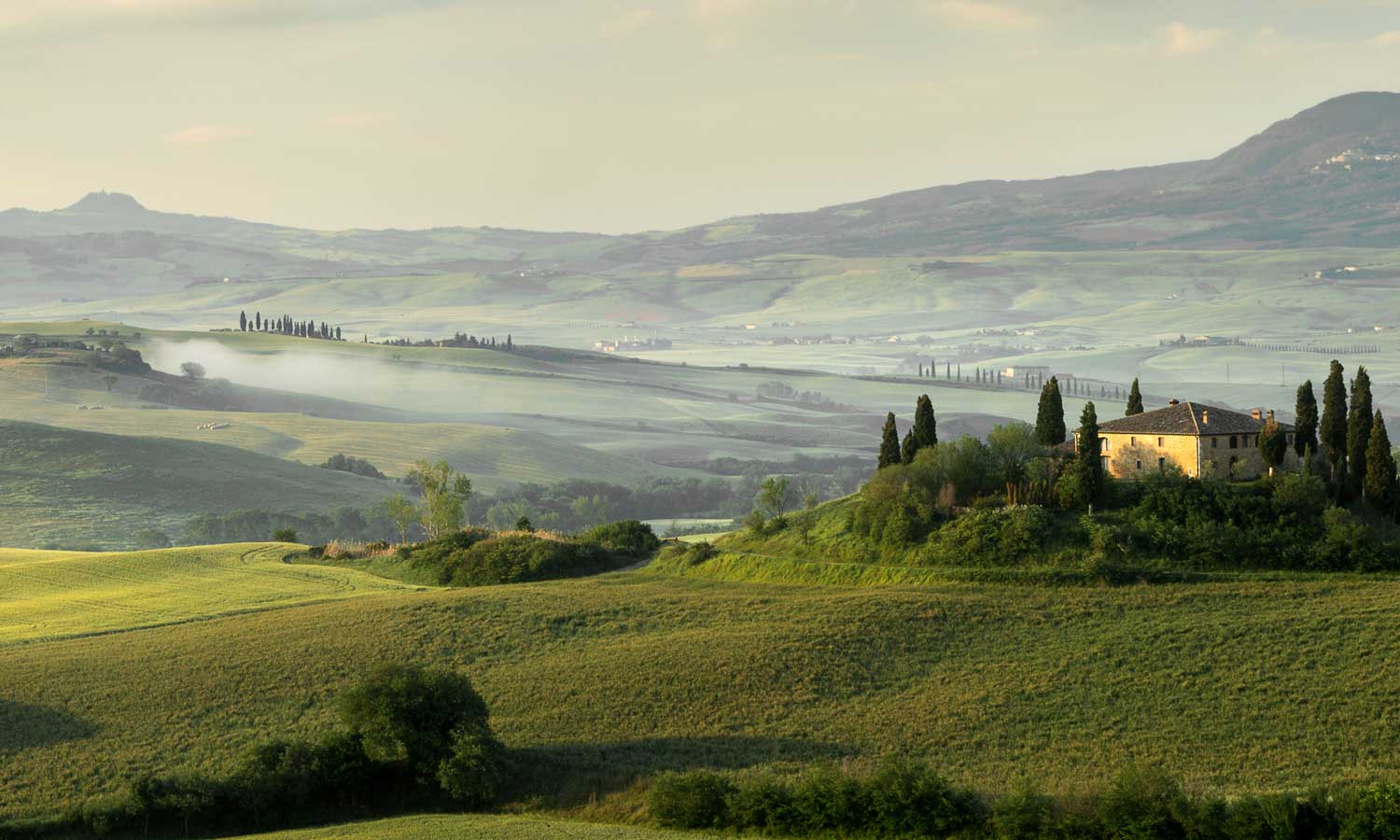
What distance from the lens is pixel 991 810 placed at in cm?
4434

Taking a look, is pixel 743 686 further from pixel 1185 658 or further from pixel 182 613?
pixel 182 613

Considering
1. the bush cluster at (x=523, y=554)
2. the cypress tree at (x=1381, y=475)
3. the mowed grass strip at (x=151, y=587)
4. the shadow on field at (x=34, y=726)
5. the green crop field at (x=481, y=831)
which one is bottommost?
the green crop field at (x=481, y=831)

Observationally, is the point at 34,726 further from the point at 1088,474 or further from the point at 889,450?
the point at 889,450

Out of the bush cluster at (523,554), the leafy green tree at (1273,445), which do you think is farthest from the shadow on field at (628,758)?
the leafy green tree at (1273,445)

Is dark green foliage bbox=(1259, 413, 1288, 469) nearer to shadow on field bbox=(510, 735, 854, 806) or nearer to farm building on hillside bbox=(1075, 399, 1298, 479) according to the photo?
farm building on hillside bbox=(1075, 399, 1298, 479)

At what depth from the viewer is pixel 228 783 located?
4909cm

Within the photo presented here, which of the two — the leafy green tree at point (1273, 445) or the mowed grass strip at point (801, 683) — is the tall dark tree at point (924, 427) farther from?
the mowed grass strip at point (801, 683)

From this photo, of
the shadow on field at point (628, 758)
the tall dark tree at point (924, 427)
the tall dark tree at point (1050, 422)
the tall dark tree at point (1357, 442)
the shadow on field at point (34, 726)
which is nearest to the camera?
the shadow on field at point (628, 758)

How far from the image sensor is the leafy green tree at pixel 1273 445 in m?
78.2

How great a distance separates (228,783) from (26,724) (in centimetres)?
1131

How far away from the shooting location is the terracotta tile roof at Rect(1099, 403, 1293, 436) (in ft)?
265

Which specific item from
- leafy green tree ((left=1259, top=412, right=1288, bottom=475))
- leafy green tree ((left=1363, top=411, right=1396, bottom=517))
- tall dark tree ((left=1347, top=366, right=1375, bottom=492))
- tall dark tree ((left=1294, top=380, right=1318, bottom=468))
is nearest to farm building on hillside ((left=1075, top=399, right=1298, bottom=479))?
tall dark tree ((left=1294, top=380, right=1318, bottom=468))

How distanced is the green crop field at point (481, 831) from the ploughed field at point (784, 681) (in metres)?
2.06

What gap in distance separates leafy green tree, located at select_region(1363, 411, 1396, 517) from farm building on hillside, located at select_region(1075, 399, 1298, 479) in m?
6.77
